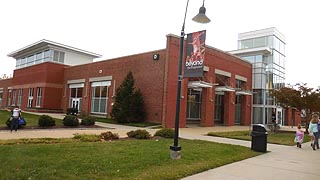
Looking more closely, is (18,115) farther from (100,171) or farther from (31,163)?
(100,171)

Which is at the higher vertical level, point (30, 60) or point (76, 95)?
point (30, 60)

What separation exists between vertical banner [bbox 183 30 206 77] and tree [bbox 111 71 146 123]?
17260mm


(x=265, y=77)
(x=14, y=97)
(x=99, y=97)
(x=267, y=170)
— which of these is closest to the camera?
(x=267, y=170)

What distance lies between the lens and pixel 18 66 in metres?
52.1

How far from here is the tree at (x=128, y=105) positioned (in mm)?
26641

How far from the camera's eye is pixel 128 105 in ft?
88.5

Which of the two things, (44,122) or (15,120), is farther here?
(44,122)

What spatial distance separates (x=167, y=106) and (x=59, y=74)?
2342 cm

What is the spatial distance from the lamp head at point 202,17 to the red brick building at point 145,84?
16.0 meters

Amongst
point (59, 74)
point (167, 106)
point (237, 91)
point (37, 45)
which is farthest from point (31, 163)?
point (37, 45)

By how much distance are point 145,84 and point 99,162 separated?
2052 centimetres

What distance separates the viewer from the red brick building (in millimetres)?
Answer: 26219

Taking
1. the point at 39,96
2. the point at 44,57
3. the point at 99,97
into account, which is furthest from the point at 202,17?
the point at 44,57

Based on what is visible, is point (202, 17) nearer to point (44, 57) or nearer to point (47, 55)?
point (47, 55)
